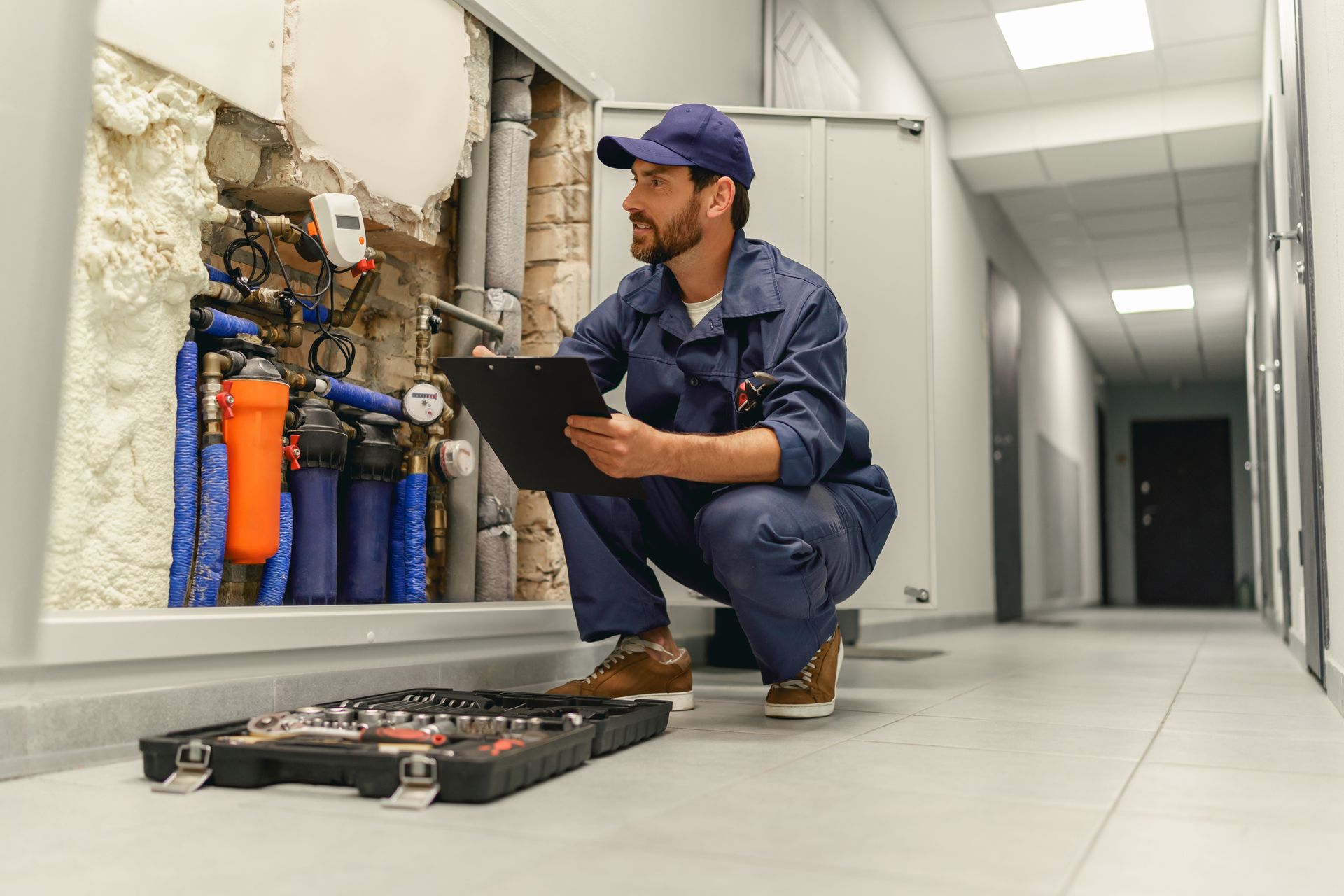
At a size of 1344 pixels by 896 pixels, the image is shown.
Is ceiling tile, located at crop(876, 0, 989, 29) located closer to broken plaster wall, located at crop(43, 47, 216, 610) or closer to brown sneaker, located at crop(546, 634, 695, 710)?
brown sneaker, located at crop(546, 634, 695, 710)

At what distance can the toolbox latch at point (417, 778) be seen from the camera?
1.20 meters

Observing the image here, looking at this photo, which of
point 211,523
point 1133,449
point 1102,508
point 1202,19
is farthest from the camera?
point 1133,449

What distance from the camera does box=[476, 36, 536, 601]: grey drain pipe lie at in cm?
252

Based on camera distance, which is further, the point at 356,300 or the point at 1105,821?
the point at 356,300

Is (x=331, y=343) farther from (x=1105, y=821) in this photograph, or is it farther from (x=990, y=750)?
(x=1105, y=821)

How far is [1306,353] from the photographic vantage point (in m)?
2.83

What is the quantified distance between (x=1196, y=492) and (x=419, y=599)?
14.1m

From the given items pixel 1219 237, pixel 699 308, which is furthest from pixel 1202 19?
pixel 699 308

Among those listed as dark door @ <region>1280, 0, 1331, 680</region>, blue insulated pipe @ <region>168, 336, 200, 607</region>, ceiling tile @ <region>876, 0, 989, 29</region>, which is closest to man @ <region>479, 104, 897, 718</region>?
blue insulated pipe @ <region>168, 336, 200, 607</region>

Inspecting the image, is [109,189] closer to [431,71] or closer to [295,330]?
[295,330]

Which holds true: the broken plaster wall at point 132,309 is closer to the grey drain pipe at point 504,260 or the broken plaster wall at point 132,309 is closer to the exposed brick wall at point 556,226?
the grey drain pipe at point 504,260

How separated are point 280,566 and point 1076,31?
4751 mm

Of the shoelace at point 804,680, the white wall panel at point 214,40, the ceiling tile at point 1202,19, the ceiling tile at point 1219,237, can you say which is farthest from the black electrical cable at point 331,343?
the ceiling tile at point 1219,237

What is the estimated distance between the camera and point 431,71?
2322 mm
